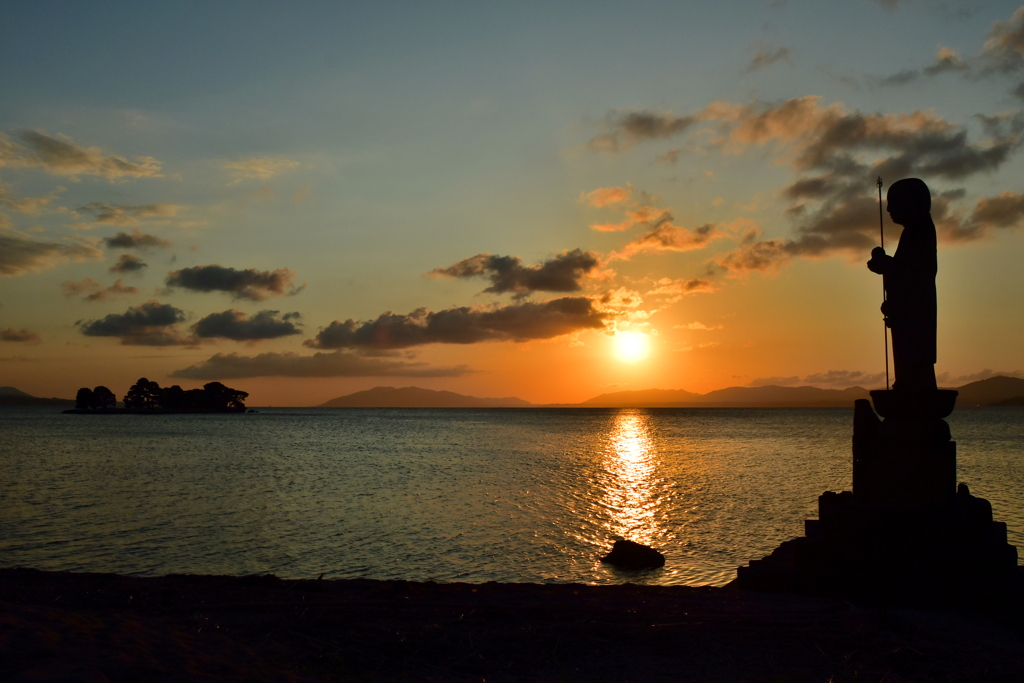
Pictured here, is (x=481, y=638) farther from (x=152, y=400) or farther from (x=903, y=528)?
(x=152, y=400)

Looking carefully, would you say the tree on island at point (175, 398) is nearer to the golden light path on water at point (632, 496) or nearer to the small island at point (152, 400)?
the small island at point (152, 400)

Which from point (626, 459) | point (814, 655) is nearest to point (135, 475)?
point (626, 459)

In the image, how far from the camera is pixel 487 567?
18141mm

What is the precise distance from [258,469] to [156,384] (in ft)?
515

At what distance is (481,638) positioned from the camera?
8.98m

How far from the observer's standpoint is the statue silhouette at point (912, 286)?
11703mm

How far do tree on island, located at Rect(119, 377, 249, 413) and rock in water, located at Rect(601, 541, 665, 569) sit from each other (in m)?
187

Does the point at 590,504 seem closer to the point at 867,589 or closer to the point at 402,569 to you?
the point at 402,569

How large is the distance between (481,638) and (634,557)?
1004cm

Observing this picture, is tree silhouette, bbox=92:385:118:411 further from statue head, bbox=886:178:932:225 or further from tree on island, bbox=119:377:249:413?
statue head, bbox=886:178:932:225

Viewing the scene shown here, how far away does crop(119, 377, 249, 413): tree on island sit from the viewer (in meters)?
177

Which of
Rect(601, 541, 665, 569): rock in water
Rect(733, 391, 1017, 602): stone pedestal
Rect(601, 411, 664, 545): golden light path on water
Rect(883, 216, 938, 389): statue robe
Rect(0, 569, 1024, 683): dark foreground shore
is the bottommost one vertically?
Rect(601, 411, 664, 545): golden light path on water

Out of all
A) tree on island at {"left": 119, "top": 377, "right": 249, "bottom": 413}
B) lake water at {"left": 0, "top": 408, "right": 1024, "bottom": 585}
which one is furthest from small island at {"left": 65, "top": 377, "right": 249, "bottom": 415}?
lake water at {"left": 0, "top": 408, "right": 1024, "bottom": 585}

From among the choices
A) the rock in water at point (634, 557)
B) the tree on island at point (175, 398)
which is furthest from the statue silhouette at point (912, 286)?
the tree on island at point (175, 398)
